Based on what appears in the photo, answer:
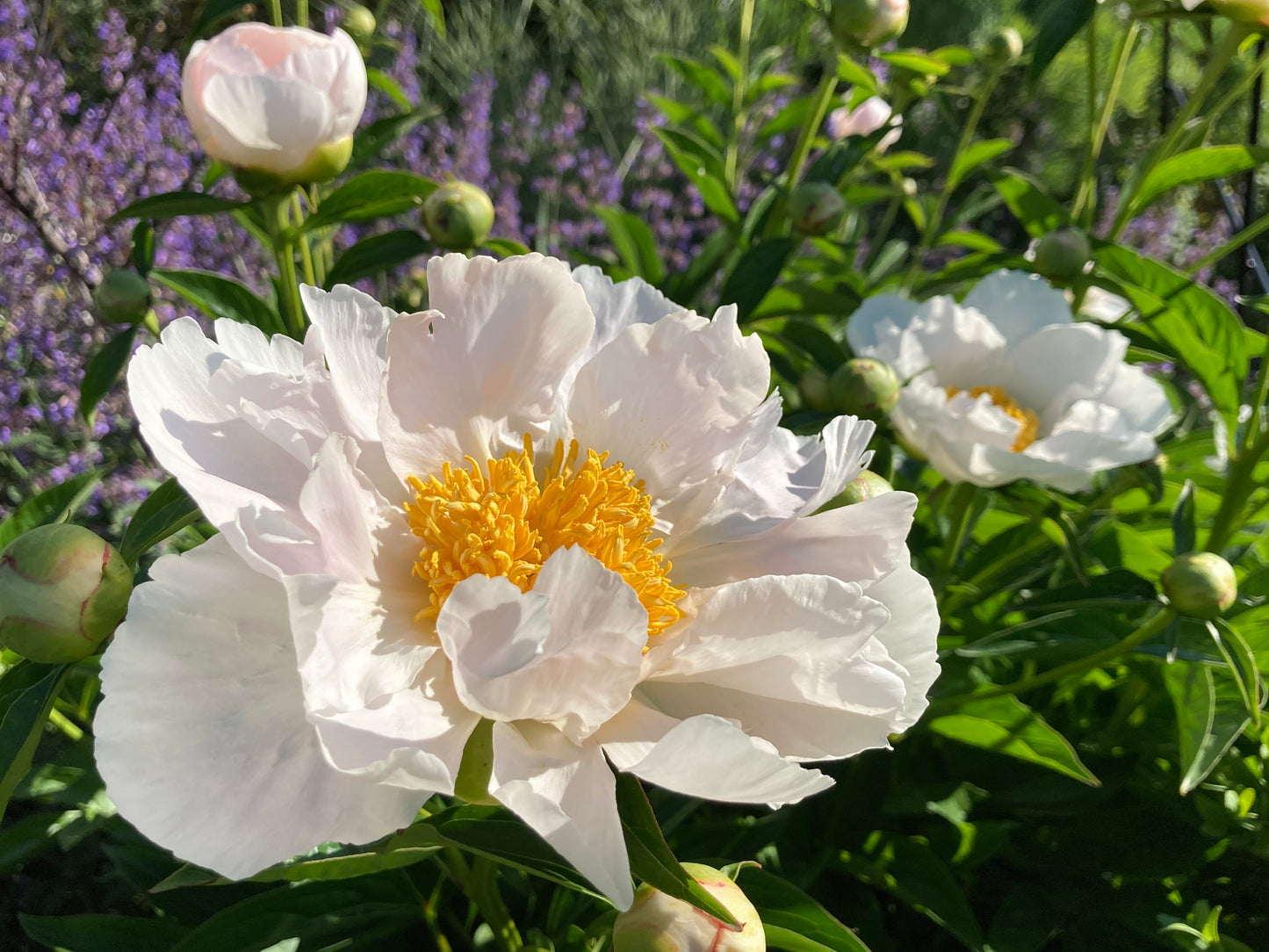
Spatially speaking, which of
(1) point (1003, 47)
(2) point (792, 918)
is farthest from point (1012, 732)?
(1) point (1003, 47)

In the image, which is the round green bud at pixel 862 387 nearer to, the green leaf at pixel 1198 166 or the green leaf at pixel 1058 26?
the green leaf at pixel 1058 26

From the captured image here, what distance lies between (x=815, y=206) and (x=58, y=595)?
0.83 meters

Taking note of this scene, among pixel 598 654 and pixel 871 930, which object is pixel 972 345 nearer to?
pixel 871 930

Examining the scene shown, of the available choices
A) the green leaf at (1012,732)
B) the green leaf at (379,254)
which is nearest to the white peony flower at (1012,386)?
the green leaf at (1012,732)

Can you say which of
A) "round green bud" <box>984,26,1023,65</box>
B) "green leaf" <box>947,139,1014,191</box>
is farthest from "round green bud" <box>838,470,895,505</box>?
"round green bud" <box>984,26,1023,65</box>

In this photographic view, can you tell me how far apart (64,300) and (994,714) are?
178 cm

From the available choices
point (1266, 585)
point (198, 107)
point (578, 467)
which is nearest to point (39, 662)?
point (578, 467)

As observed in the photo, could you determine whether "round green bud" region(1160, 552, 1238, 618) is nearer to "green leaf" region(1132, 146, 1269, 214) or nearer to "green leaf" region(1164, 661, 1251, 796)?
"green leaf" region(1164, 661, 1251, 796)

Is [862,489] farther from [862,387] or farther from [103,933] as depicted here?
[103,933]

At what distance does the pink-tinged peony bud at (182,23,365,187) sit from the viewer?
0.74 meters

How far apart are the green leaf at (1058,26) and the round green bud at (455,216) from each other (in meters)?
0.52

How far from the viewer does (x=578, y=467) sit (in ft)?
2.30

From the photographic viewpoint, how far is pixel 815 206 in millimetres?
1050

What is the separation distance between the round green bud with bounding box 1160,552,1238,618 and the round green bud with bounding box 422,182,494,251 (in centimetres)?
70
